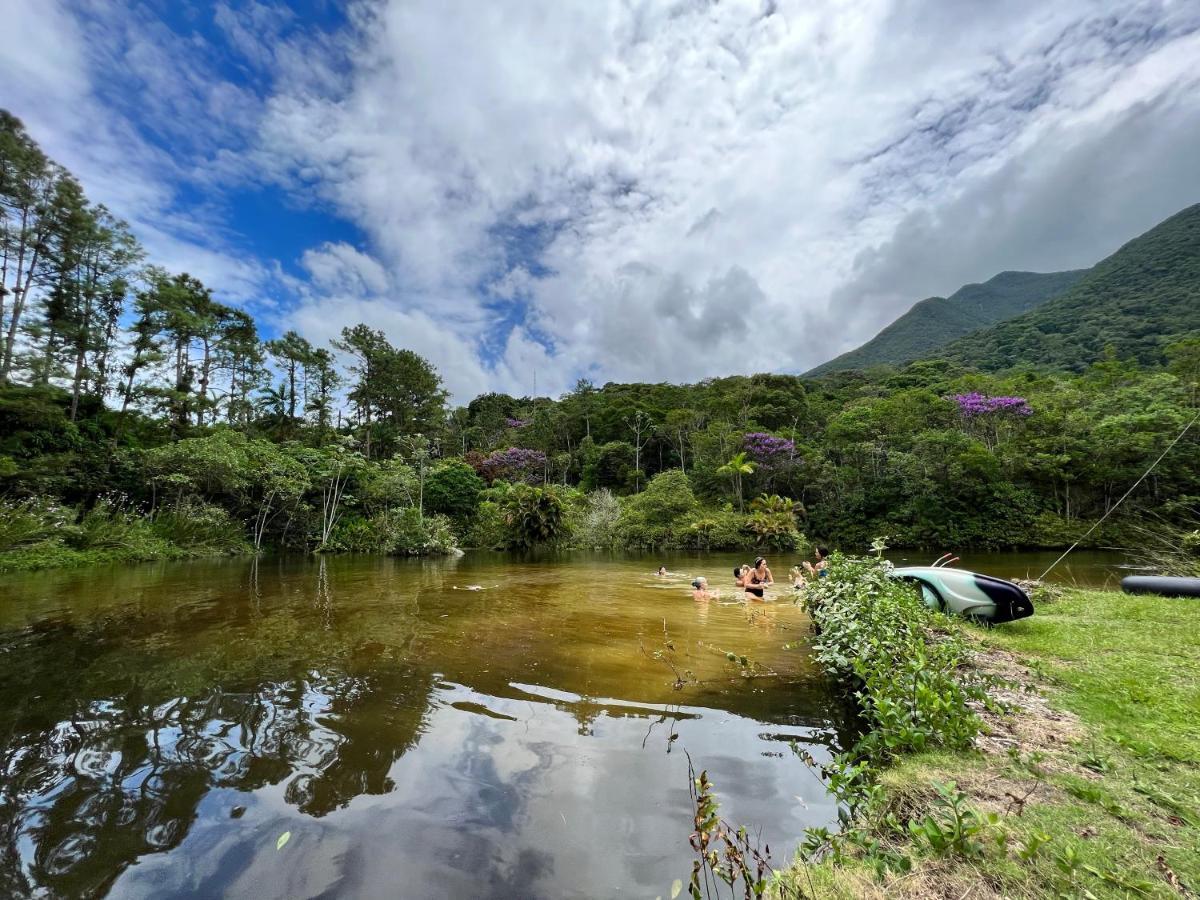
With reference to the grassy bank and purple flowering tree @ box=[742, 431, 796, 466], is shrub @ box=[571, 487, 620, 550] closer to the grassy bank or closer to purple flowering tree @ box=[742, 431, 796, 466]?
purple flowering tree @ box=[742, 431, 796, 466]

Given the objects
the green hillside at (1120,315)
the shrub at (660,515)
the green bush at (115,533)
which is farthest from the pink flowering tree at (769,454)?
the green bush at (115,533)

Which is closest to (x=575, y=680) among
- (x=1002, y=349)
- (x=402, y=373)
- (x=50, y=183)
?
(x=50, y=183)

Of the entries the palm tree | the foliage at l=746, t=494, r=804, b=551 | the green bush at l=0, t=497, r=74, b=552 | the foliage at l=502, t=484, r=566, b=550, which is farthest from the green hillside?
the green bush at l=0, t=497, r=74, b=552

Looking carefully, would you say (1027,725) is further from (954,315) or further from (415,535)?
(954,315)

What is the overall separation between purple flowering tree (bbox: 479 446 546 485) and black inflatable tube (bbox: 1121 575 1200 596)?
32841 mm

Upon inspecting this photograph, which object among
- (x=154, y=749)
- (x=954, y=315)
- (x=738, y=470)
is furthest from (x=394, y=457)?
(x=954, y=315)

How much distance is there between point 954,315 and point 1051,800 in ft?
360

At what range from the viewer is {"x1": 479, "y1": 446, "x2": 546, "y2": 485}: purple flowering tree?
1518 inches

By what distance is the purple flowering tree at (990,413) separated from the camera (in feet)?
85.1

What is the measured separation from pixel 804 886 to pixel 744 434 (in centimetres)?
3171

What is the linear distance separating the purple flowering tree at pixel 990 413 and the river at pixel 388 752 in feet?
83.8

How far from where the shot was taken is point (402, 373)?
120ft

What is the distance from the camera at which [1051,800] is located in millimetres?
2590

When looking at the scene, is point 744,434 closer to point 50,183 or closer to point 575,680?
point 575,680
